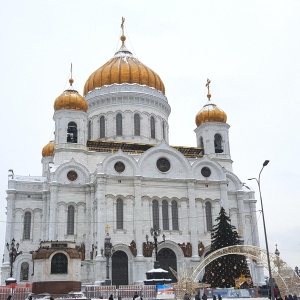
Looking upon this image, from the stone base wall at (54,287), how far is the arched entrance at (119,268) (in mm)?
9741

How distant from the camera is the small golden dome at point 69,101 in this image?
1706 inches

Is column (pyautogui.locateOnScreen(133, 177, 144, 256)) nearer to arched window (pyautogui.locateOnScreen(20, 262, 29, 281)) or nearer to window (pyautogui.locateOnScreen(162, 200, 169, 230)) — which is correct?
window (pyautogui.locateOnScreen(162, 200, 169, 230))

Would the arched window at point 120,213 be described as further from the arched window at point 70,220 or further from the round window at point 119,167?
the arched window at point 70,220

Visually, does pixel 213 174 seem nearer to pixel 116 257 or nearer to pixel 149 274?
pixel 116 257

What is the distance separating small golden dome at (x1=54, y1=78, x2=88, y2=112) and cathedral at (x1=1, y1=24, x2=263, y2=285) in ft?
0.31

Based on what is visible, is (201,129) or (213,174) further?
(201,129)

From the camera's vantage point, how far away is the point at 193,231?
134 feet

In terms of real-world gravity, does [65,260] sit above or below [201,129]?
below

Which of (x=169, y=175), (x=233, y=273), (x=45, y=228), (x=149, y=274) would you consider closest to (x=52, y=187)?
(x=45, y=228)

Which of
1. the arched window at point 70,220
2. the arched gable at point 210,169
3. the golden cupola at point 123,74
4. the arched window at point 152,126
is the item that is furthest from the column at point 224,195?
the golden cupola at point 123,74

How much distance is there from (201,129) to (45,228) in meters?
19.2

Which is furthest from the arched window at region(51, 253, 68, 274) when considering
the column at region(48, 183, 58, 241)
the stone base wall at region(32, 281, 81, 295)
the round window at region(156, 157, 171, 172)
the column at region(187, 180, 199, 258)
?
the round window at region(156, 157, 171, 172)

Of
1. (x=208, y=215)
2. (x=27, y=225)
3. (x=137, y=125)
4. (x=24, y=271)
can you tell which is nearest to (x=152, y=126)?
(x=137, y=125)

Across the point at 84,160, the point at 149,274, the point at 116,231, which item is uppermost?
the point at 84,160
